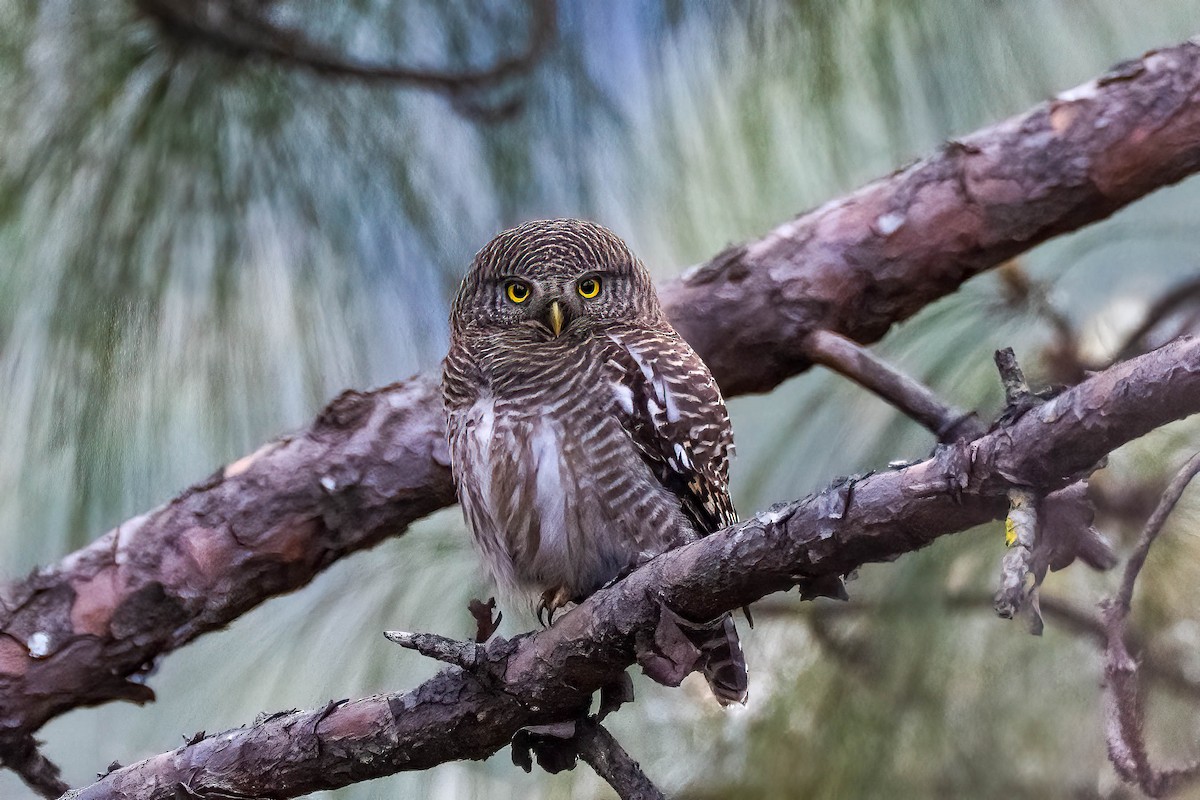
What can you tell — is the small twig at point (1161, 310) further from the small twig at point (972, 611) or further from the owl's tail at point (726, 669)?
the owl's tail at point (726, 669)

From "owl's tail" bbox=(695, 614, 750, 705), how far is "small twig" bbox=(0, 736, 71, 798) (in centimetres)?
108

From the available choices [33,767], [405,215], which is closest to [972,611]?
[405,215]

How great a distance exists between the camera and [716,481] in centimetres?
172

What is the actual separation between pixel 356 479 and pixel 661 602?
3.50 feet

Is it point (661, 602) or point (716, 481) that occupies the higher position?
point (716, 481)

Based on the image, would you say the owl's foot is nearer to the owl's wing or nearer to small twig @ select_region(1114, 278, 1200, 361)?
the owl's wing

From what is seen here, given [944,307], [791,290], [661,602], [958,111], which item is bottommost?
[661,602]

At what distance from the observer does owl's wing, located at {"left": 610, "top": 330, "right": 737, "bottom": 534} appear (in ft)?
5.61

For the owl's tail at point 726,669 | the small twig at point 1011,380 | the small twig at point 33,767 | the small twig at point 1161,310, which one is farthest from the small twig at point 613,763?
the small twig at point 33,767

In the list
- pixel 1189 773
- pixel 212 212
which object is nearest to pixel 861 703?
pixel 1189 773

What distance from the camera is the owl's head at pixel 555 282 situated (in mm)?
1852

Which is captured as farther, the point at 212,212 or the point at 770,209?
the point at 770,209

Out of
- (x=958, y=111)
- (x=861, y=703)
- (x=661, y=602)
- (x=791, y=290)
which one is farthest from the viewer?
(x=791, y=290)

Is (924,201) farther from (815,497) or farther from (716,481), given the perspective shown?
(815,497)
